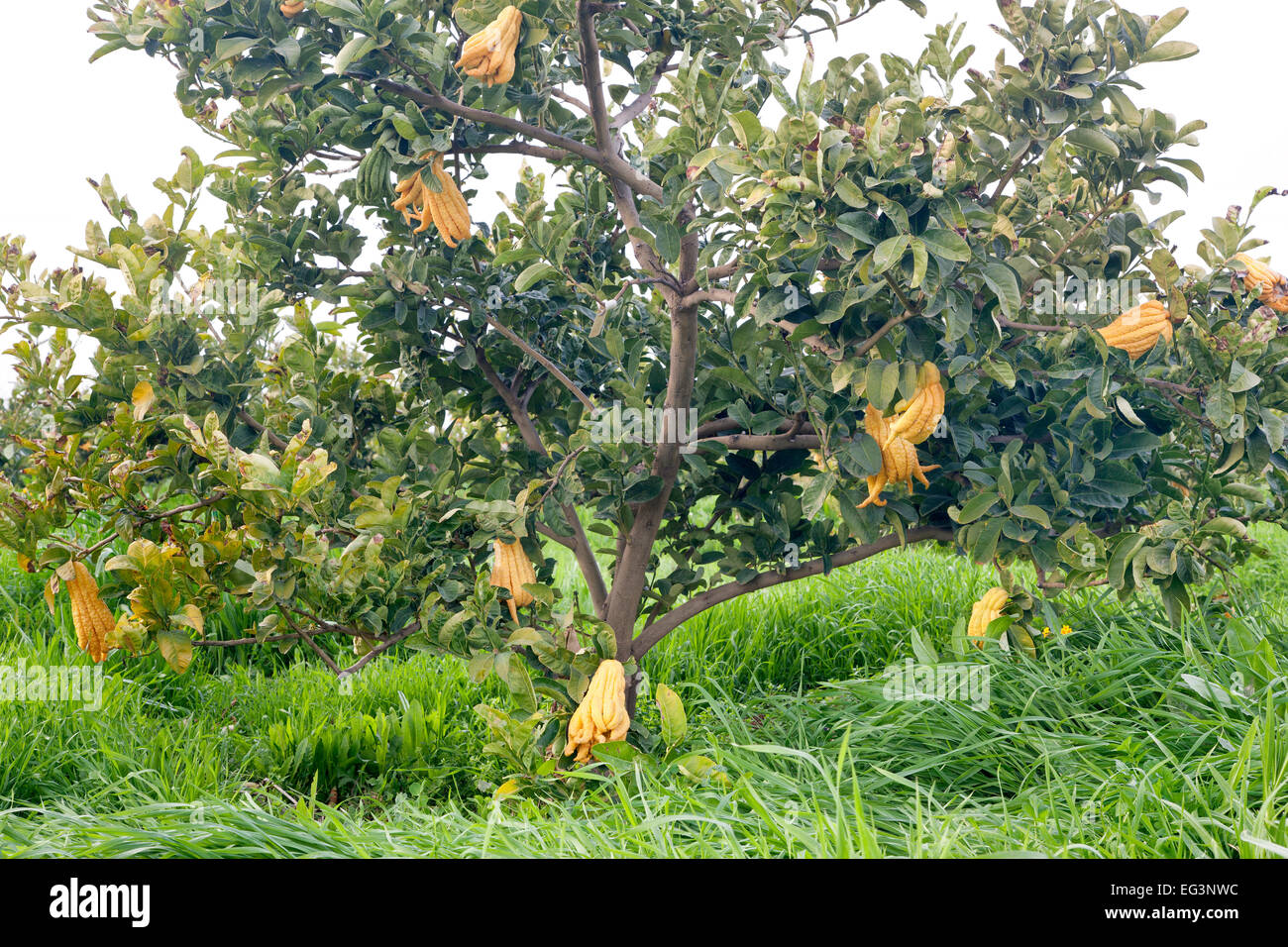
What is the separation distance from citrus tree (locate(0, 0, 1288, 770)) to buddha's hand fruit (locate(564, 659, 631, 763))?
0.03ft

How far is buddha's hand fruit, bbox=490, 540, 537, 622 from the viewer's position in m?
2.09

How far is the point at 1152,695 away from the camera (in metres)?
2.38

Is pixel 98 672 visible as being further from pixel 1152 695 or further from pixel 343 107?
pixel 1152 695

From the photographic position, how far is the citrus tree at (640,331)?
1.78 metres

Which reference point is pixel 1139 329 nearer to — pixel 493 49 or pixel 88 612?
pixel 493 49

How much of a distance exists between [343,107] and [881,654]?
225 centimetres

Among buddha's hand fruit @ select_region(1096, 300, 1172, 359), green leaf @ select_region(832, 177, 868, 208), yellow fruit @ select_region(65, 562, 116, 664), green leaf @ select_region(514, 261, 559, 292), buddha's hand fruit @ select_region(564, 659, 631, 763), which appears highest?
green leaf @ select_region(832, 177, 868, 208)

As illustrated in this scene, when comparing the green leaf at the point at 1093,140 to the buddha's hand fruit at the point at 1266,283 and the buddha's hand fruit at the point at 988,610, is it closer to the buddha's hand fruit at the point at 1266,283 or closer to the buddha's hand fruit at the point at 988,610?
the buddha's hand fruit at the point at 1266,283

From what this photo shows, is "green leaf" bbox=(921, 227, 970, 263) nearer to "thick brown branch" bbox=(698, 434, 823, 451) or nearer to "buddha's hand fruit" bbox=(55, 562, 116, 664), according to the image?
"thick brown branch" bbox=(698, 434, 823, 451)

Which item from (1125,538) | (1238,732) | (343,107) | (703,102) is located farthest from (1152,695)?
(343,107)

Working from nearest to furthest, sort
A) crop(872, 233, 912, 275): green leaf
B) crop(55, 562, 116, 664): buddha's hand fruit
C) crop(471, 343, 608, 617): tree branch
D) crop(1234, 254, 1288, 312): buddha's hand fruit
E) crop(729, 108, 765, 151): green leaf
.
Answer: crop(872, 233, 912, 275): green leaf
crop(729, 108, 765, 151): green leaf
crop(1234, 254, 1288, 312): buddha's hand fruit
crop(55, 562, 116, 664): buddha's hand fruit
crop(471, 343, 608, 617): tree branch

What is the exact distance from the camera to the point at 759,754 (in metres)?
2.21

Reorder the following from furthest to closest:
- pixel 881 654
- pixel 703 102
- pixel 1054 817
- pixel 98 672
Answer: pixel 881 654 → pixel 98 672 → pixel 703 102 → pixel 1054 817

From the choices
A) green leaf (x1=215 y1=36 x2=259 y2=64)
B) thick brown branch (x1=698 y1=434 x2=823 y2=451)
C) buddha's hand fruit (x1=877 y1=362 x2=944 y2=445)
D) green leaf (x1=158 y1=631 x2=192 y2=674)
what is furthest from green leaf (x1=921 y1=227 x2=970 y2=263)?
green leaf (x1=158 y1=631 x2=192 y2=674)
